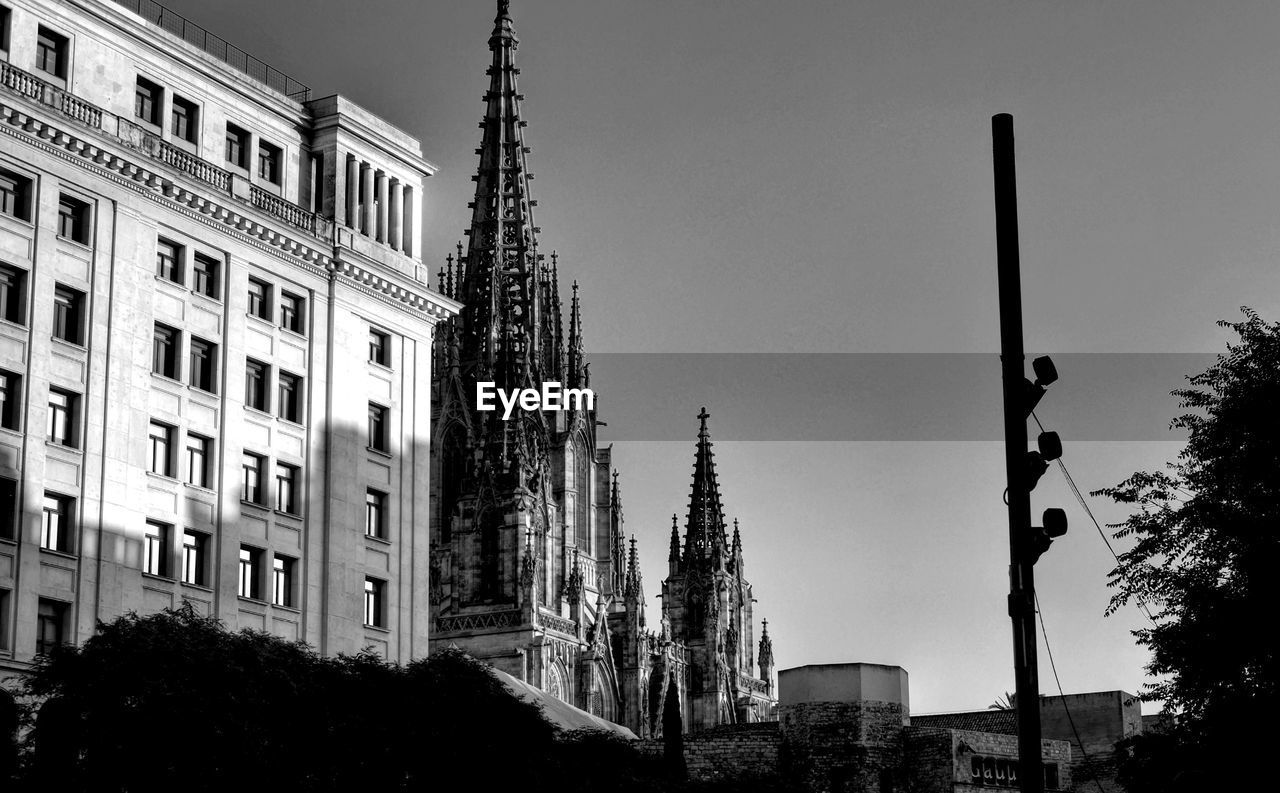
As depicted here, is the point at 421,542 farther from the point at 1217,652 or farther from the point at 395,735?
the point at 1217,652

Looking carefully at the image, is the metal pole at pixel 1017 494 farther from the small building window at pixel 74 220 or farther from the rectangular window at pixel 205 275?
the rectangular window at pixel 205 275

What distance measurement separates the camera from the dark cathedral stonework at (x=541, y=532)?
99125 mm

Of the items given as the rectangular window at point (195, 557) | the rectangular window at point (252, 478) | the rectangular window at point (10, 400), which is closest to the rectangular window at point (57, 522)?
the rectangular window at point (10, 400)

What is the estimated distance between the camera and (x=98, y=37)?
5212cm

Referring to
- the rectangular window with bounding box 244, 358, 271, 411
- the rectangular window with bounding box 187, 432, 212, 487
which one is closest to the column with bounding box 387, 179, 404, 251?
the rectangular window with bounding box 244, 358, 271, 411

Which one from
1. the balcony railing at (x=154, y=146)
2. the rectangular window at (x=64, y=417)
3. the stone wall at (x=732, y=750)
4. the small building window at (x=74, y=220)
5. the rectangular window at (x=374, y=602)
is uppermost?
the balcony railing at (x=154, y=146)

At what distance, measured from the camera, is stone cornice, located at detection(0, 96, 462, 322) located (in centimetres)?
4850

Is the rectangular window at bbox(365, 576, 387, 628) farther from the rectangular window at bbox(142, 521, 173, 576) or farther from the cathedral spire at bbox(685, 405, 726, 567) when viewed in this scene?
the cathedral spire at bbox(685, 405, 726, 567)

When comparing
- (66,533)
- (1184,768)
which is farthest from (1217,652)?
(66,533)

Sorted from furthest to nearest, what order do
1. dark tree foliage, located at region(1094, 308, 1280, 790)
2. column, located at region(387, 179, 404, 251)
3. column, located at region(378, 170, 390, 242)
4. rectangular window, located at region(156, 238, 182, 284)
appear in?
column, located at region(387, 179, 404, 251), column, located at region(378, 170, 390, 242), rectangular window, located at region(156, 238, 182, 284), dark tree foliage, located at region(1094, 308, 1280, 790)

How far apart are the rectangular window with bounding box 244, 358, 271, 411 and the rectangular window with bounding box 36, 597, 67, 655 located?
9.13m

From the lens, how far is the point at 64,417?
49.5 meters

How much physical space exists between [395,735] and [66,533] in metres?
12.9

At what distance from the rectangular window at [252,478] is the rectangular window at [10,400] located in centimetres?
773
